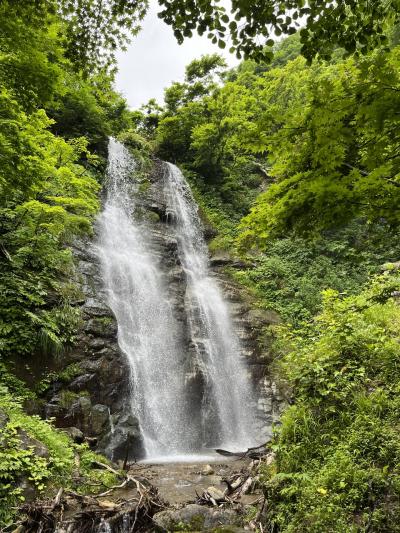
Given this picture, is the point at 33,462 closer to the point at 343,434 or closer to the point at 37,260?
the point at 343,434

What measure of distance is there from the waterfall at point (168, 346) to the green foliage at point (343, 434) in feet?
18.7

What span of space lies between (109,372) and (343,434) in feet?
22.9

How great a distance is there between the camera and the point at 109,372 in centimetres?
1050

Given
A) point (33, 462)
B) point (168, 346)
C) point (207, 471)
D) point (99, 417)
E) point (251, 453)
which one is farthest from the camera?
point (168, 346)

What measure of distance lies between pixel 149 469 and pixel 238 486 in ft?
8.65

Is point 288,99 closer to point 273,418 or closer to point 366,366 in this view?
point 273,418

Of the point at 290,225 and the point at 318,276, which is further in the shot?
the point at 318,276

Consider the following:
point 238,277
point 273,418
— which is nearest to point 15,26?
point 273,418

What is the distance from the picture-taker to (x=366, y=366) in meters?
6.14

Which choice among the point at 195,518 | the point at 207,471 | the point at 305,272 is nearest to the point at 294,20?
the point at 195,518

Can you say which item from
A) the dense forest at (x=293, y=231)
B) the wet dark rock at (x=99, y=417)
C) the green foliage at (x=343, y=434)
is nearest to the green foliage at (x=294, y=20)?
the dense forest at (x=293, y=231)

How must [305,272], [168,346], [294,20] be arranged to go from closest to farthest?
1. [294,20]
2. [168,346]
3. [305,272]

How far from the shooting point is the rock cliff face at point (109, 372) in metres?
9.30

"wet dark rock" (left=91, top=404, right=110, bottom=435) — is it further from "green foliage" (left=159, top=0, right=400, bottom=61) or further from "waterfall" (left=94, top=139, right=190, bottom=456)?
"green foliage" (left=159, top=0, right=400, bottom=61)
